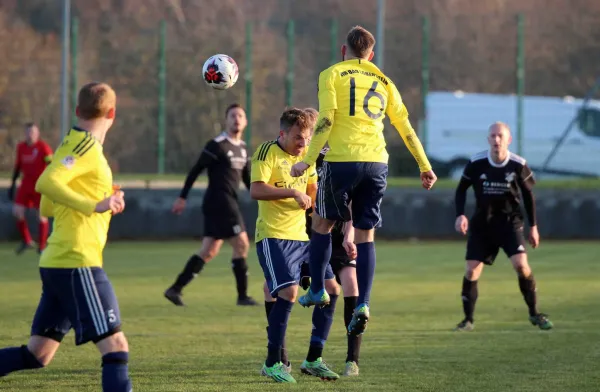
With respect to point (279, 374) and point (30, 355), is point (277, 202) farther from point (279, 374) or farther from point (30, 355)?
point (30, 355)

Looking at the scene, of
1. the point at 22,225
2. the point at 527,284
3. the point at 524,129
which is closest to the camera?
the point at 527,284

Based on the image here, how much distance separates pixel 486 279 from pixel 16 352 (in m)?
10.00

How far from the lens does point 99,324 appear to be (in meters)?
6.45

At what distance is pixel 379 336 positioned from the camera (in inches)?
420

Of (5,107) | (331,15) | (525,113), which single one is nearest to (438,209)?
(525,113)

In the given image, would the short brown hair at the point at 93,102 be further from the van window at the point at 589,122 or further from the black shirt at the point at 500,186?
the van window at the point at 589,122

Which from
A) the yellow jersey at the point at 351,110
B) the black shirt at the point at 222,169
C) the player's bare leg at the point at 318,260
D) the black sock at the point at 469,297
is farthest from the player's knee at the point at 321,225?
the black shirt at the point at 222,169

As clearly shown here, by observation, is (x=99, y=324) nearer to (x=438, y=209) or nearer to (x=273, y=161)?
(x=273, y=161)

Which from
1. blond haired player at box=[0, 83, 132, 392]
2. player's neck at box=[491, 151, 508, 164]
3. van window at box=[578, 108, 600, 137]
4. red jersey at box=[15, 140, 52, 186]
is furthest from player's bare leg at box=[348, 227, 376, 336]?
van window at box=[578, 108, 600, 137]

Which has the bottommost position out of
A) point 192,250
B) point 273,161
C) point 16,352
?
point 192,250

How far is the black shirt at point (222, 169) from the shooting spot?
44.2ft

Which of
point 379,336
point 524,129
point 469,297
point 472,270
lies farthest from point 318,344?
point 524,129

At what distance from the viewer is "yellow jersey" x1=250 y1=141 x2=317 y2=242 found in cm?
840

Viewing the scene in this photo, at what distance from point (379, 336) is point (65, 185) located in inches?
191
